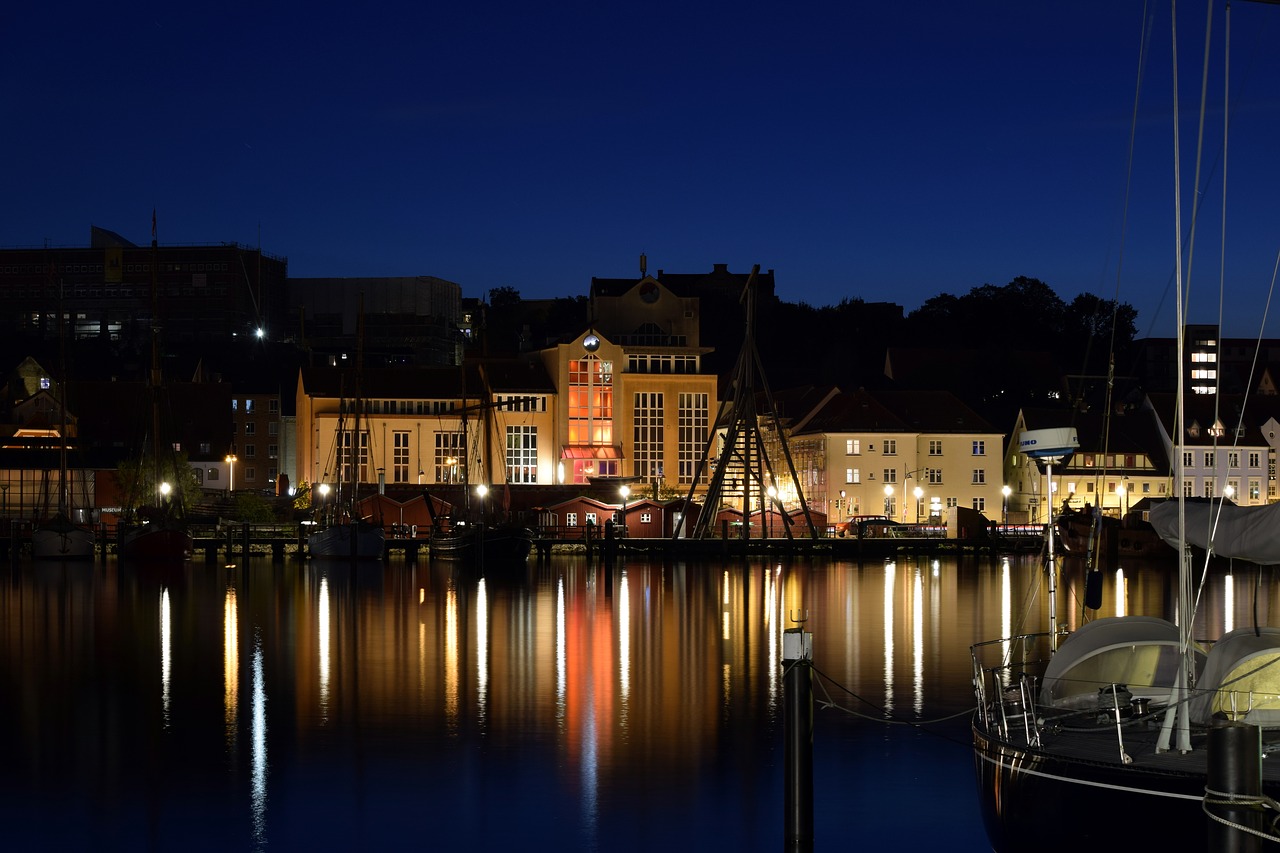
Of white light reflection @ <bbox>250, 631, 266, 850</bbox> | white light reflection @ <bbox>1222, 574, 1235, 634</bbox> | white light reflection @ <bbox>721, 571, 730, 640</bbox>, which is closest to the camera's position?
white light reflection @ <bbox>250, 631, 266, 850</bbox>

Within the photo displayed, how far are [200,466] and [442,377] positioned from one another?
21635 mm

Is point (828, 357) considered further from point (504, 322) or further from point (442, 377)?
point (442, 377)

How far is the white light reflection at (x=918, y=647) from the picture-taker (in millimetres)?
34037

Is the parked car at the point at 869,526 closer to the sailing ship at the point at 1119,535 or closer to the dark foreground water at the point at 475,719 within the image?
the sailing ship at the point at 1119,535

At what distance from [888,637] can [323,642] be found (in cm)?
1601

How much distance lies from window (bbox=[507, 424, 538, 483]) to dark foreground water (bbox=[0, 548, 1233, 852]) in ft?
127

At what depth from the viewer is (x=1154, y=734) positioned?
1778 cm

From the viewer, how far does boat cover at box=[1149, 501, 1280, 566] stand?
18.3 m

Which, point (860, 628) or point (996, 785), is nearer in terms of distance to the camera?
point (996, 785)

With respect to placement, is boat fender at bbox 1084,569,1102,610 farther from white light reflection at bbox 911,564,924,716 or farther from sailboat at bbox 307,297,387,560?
sailboat at bbox 307,297,387,560

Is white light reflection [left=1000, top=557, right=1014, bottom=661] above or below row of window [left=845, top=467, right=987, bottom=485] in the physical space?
below

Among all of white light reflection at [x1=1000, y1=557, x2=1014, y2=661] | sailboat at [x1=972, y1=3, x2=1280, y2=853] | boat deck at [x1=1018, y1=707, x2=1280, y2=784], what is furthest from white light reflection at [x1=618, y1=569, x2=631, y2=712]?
boat deck at [x1=1018, y1=707, x2=1280, y2=784]

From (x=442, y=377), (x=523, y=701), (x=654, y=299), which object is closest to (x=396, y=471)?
(x=442, y=377)

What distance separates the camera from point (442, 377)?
102m
